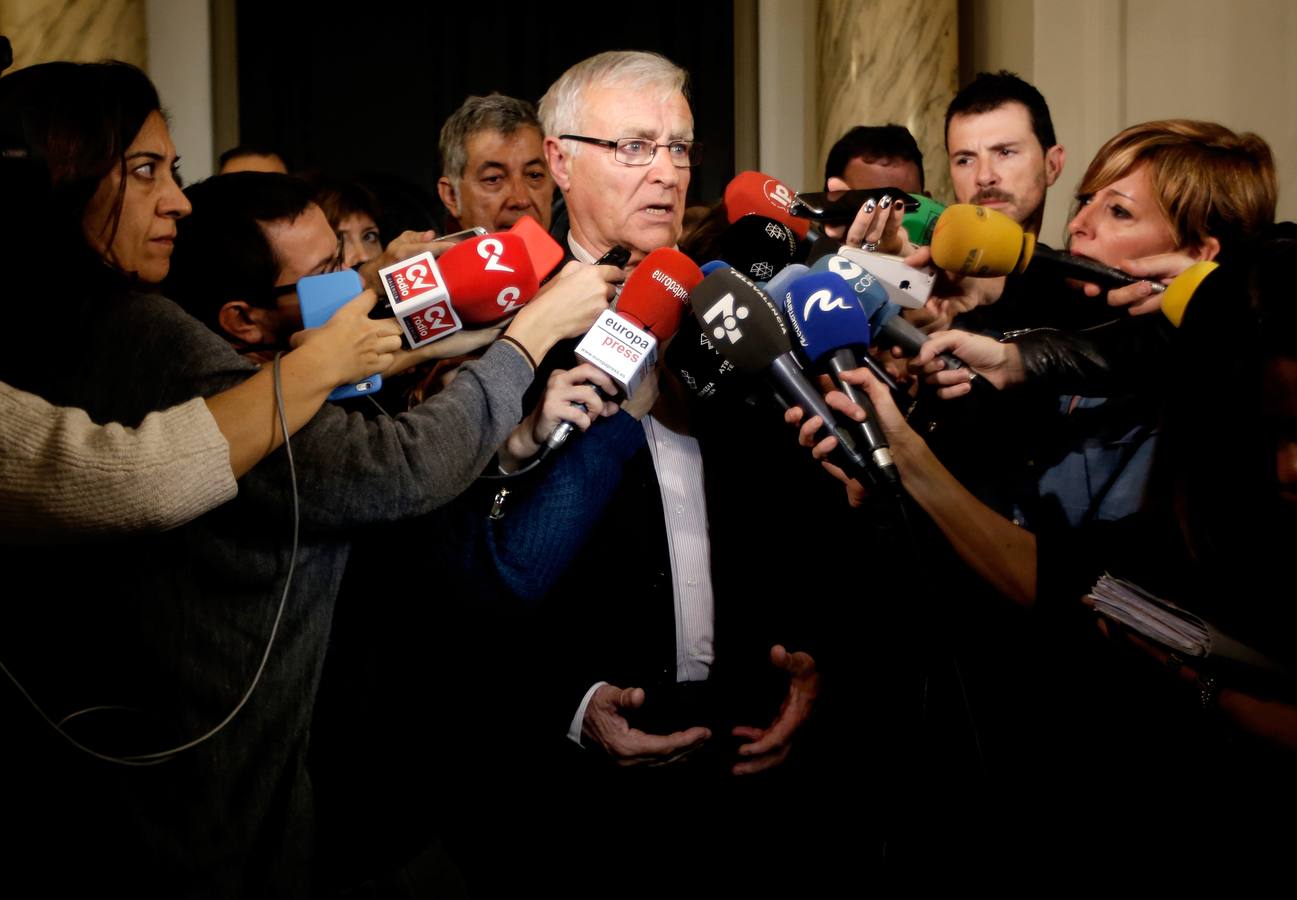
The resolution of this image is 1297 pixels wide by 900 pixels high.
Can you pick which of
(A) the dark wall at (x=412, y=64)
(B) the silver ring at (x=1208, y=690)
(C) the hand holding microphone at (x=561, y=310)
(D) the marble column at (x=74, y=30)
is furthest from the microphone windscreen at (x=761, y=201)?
(A) the dark wall at (x=412, y=64)

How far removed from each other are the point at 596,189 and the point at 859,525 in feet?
2.21

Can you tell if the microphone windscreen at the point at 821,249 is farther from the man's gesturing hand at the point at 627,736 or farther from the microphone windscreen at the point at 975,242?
the man's gesturing hand at the point at 627,736

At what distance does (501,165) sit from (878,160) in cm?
96

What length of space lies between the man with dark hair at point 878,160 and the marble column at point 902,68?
88 centimetres

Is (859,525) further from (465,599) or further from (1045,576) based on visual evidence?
(465,599)

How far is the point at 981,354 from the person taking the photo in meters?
1.36

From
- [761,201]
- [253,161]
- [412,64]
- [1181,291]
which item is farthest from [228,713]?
[412,64]

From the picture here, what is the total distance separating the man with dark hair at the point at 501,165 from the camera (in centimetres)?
278

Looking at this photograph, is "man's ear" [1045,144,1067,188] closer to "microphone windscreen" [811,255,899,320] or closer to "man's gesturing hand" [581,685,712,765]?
"microphone windscreen" [811,255,899,320]

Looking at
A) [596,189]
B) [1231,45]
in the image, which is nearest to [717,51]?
[1231,45]

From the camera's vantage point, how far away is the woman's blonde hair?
1572 millimetres

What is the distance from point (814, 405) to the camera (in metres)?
1.20

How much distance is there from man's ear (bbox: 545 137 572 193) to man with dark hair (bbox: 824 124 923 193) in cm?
96

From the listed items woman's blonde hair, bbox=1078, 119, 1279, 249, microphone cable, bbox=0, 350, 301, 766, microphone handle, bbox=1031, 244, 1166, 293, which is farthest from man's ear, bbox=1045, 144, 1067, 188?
microphone cable, bbox=0, 350, 301, 766
